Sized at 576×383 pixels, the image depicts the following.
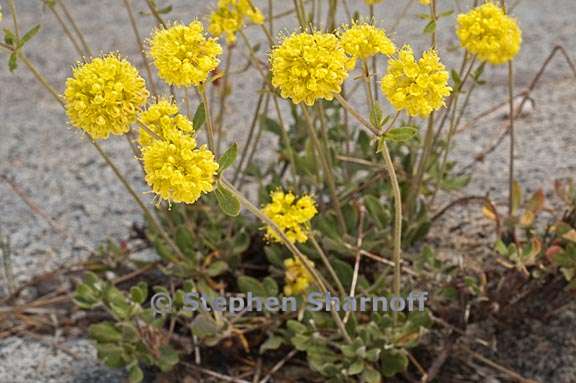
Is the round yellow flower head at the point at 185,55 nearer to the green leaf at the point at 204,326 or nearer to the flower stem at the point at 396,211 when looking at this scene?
the flower stem at the point at 396,211

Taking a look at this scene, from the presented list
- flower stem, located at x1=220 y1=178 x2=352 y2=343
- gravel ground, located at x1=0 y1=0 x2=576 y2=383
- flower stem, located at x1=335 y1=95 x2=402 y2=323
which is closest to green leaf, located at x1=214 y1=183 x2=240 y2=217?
flower stem, located at x1=220 y1=178 x2=352 y2=343

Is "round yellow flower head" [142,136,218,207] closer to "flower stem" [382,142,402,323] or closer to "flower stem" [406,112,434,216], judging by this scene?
"flower stem" [382,142,402,323]

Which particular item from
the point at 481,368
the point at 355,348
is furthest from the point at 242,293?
the point at 481,368

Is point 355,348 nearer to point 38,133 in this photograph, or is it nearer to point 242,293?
point 242,293

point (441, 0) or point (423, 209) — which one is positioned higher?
point (441, 0)

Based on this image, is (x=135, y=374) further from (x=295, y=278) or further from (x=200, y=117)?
(x=200, y=117)
